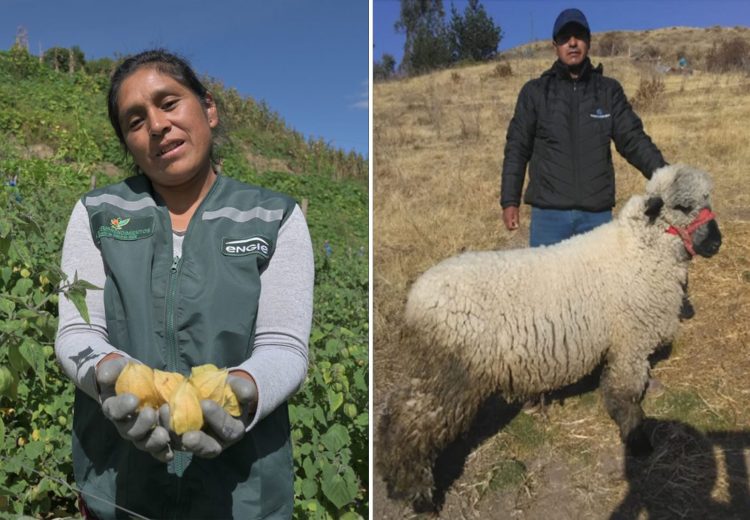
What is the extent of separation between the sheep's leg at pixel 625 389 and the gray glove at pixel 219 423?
225 cm

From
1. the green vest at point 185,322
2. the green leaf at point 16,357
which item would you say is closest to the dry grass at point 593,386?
the green vest at point 185,322

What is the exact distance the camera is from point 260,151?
1320 cm

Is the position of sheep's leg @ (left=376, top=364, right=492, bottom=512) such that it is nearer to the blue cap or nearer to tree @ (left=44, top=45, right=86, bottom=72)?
the blue cap

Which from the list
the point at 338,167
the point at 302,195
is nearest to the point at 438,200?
the point at 302,195

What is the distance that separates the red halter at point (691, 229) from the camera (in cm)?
272

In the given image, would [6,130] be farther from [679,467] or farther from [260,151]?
[679,467]

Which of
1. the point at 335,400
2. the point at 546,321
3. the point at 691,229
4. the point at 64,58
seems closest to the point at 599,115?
the point at 691,229

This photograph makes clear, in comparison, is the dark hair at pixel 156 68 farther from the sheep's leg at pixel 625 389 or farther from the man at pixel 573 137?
the sheep's leg at pixel 625 389

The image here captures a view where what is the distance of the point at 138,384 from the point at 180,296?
238 mm

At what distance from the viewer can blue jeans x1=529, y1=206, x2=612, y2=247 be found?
310 centimetres

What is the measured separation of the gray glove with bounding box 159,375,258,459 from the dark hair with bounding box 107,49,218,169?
66 centimetres

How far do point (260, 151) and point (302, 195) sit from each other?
2.83 meters

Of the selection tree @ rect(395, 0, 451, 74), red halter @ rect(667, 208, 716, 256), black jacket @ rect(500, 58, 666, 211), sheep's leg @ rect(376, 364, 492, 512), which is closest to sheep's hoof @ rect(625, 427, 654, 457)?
sheep's leg @ rect(376, 364, 492, 512)

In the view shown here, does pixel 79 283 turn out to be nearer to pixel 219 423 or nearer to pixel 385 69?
pixel 219 423
